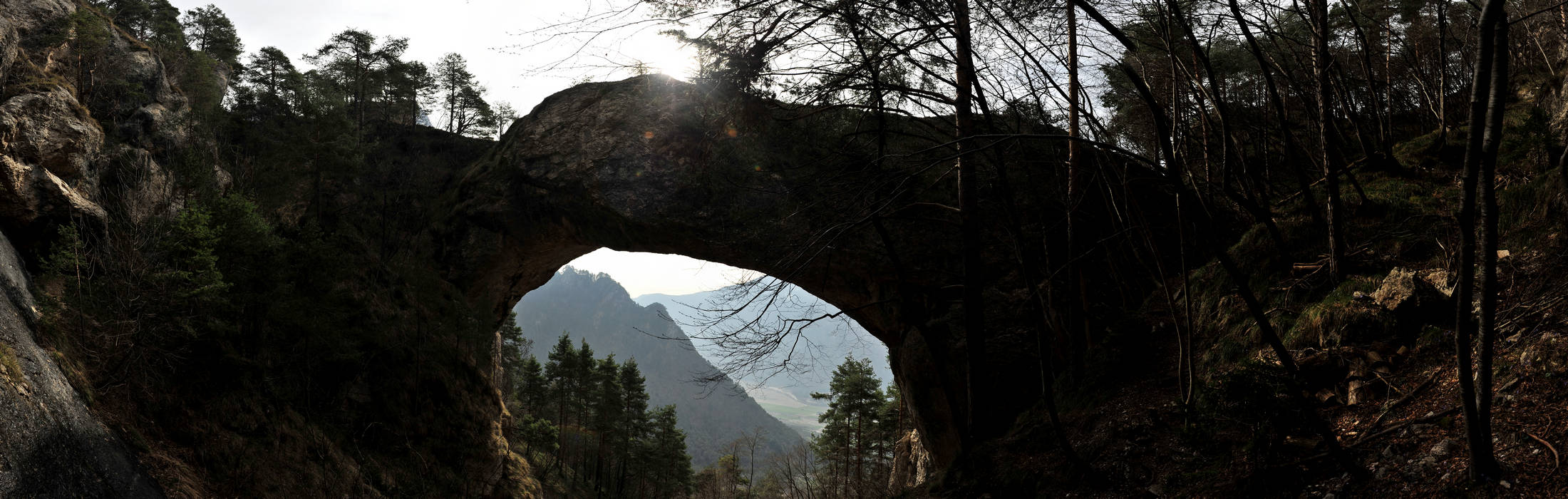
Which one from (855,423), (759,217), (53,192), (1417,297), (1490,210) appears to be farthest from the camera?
(855,423)

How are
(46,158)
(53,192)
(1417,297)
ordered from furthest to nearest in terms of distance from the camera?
(46,158) → (53,192) → (1417,297)

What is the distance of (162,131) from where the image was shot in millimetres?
17438

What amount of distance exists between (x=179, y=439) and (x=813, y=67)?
50.1 ft

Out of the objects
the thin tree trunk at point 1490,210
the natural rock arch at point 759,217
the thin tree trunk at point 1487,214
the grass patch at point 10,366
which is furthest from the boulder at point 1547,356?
the grass patch at point 10,366

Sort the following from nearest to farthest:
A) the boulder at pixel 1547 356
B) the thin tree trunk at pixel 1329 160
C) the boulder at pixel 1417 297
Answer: the boulder at pixel 1547 356 → the boulder at pixel 1417 297 → the thin tree trunk at pixel 1329 160

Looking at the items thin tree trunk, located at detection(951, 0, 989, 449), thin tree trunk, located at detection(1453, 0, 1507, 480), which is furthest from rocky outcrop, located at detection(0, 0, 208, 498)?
thin tree trunk, located at detection(1453, 0, 1507, 480)

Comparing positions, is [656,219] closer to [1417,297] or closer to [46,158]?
[46,158]

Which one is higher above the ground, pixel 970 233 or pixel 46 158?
pixel 46 158

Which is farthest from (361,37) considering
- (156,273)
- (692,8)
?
(692,8)

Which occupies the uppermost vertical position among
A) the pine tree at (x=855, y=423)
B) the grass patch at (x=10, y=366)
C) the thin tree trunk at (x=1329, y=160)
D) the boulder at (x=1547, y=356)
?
the thin tree trunk at (x=1329, y=160)

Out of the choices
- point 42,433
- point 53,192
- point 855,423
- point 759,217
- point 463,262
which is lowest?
point 855,423

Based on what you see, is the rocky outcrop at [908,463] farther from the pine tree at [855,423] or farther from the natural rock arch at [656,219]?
the pine tree at [855,423]

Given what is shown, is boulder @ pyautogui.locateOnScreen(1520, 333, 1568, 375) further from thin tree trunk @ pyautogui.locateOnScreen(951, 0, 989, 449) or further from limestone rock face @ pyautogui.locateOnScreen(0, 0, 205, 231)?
limestone rock face @ pyautogui.locateOnScreen(0, 0, 205, 231)

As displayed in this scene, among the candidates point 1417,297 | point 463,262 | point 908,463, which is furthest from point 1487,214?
point 463,262
